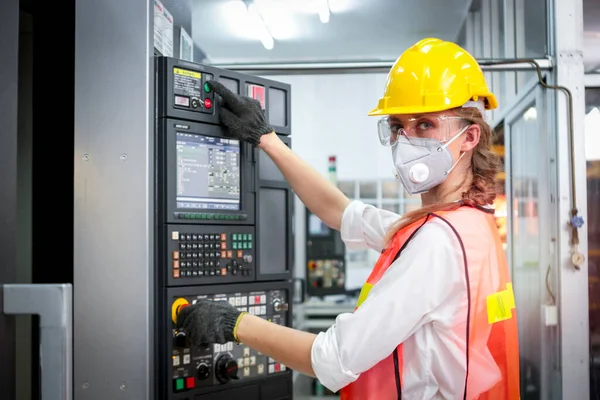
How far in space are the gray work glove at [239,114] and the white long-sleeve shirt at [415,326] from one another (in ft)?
2.01

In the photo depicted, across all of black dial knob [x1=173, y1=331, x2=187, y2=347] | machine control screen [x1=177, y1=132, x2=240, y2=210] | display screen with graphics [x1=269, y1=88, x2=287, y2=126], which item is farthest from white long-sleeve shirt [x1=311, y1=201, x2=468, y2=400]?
display screen with graphics [x1=269, y1=88, x2=287, y2=126]

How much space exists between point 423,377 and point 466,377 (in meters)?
0.10

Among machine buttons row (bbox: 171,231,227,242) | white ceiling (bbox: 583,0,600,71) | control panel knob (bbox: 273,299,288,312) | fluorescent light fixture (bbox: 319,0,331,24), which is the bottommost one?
control panel knob (bbox: 273,299,288,312)

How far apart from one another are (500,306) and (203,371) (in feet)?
2.69

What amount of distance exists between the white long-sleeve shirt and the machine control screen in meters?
0.54

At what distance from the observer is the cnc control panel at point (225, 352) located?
165 centimetres

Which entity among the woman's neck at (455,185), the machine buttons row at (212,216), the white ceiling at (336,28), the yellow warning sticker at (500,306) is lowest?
the yellow warning sticker at (500,306)

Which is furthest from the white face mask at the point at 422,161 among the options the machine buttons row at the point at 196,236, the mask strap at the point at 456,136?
the machine buttons row at the point at 196,236

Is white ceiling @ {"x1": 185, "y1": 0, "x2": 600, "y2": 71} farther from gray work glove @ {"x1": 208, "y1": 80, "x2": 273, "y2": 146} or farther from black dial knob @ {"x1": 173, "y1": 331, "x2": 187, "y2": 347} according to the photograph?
black dial knob @ {"x1": 173, "y1": 331, "x2": 187, "y2": 347}

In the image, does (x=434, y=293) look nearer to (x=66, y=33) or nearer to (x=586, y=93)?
(x=66, y=33)

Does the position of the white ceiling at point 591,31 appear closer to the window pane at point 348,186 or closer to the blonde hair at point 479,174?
the blonde hair at point 479,174

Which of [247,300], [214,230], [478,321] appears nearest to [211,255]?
[214,230]

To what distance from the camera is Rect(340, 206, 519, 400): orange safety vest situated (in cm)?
141

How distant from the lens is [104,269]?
4.90 feet
